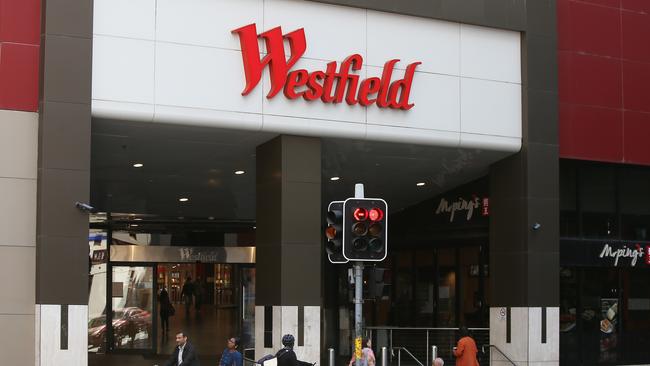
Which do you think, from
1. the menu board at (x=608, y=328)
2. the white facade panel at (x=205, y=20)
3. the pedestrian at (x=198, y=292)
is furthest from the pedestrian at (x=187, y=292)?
the white facade panel at (x=205, y=20)

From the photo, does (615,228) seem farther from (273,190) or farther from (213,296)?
(213,296)

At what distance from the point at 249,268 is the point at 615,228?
13.2m

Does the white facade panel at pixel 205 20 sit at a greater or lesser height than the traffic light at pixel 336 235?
greater

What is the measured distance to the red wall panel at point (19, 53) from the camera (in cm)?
1834

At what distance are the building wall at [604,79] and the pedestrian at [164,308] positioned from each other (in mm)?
15418

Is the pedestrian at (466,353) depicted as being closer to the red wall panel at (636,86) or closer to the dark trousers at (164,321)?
the red wall panel at (636,86)

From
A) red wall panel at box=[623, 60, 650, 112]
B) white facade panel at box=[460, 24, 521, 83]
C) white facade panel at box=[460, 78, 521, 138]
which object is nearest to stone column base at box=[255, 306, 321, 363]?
white facade panel at box=[460, 78, 521, 138]

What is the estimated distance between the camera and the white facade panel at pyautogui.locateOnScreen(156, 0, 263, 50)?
19.5 m

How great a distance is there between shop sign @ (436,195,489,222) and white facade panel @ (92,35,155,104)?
437 inches

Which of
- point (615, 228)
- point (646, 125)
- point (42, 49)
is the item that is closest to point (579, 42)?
point (646, 125)

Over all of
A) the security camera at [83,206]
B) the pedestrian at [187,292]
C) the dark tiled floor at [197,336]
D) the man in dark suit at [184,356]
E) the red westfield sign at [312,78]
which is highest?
the red westfield sign at [312,78]

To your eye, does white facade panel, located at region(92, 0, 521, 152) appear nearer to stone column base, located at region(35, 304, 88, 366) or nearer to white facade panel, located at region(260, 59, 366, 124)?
white facade panel, located at region(260, 59, 366, 124)

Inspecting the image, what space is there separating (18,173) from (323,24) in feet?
23.9

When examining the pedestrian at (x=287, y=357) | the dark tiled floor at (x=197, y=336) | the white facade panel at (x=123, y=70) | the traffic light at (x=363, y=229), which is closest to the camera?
the traffic light at (x=363, y=229)
